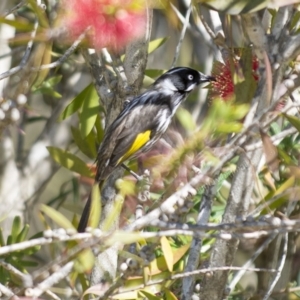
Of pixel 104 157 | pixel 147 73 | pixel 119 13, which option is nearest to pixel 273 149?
pixel 119 13

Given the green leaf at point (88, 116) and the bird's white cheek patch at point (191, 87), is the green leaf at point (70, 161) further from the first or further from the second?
the bird's white cheek patch at point (191, 87)

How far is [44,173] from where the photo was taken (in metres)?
3.05

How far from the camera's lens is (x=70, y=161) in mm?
2201

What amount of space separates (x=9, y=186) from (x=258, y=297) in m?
1.18

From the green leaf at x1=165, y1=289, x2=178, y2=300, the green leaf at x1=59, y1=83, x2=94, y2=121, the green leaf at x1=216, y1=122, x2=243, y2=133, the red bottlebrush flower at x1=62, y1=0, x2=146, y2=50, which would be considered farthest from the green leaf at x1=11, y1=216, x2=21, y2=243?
the green leaf at x1=216, y1=122, x2=243, y2=133

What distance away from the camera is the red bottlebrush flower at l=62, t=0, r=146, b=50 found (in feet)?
→ 4.16

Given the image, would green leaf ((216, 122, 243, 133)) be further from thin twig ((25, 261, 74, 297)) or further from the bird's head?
the bird's head

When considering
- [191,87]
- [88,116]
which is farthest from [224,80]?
[191,87]

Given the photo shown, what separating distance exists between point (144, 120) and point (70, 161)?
27 cm

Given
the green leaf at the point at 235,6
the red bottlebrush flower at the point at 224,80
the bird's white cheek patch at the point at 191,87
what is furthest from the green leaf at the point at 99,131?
the green leaf at the point at 235,6

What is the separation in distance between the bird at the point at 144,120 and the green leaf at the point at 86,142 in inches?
4.4

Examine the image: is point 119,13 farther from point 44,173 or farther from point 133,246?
point 44,173

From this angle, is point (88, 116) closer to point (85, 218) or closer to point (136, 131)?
point (136, 131)

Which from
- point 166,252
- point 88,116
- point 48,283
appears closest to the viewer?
point 48,283
